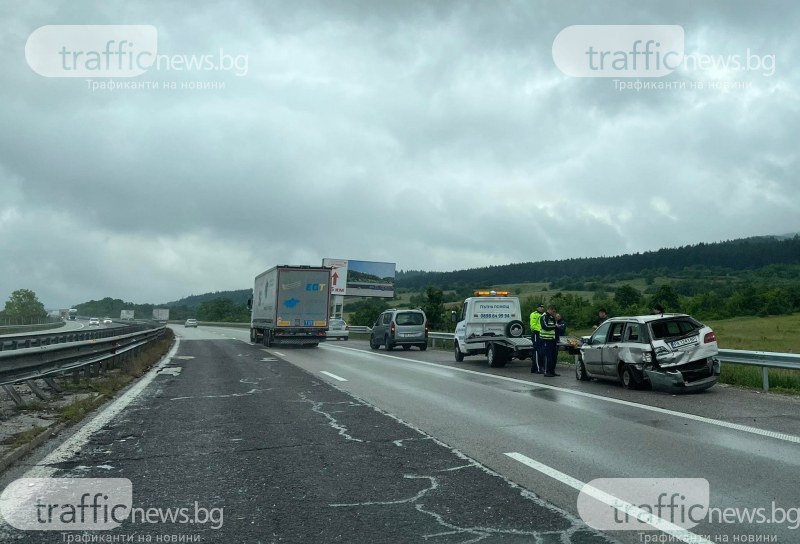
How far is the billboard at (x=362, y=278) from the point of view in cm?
7244

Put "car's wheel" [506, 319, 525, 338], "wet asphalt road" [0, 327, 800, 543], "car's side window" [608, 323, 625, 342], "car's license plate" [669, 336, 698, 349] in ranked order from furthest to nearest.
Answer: "car's wheel" [506, 319, 525, 338]
"car's side window" [608, 323, 625, 342]
"car's license plate" [669, 336, 698, 349]
"wet asphalt road" [0, 327, 800, 543]

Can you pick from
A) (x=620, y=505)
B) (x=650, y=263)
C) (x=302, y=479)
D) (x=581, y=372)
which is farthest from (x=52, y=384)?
(x=650, y=263)

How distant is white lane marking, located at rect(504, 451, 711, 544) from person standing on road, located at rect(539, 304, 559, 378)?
33.1 ft

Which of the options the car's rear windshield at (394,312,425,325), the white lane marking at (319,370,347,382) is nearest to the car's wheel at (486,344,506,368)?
Result: the white lane marking at (319,370,347,382)

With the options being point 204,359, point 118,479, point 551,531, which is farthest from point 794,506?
point 204,359

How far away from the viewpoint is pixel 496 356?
1972 centimetres

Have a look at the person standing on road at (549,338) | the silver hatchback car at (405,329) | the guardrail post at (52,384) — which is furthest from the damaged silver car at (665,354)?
the silver hatchback car at (405,329)

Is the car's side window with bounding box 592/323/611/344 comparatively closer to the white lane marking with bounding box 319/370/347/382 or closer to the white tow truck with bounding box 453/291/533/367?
the white lane marking with bounding box 319/370/347/382

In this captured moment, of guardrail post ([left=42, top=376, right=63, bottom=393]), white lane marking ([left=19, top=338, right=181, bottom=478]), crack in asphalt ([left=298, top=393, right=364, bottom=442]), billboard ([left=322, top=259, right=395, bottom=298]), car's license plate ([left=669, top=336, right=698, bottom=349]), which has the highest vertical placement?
billboard ([left=322, top=259, right=395, bottom=298])

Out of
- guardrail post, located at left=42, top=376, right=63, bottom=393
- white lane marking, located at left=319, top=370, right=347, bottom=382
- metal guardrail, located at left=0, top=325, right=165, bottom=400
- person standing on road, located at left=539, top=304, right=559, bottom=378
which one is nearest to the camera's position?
metal guardrail, located at left=0, top=325, right=165, bottom=400

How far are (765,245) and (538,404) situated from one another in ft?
386

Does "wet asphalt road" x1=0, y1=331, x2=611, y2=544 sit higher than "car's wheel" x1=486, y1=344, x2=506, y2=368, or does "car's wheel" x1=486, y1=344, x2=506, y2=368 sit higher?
"car's wheel" x1=486, y1=344, x2=506, y2=368

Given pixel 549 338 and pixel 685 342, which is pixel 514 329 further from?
pixel 685 342

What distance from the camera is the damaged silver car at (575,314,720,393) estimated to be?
12344mm
